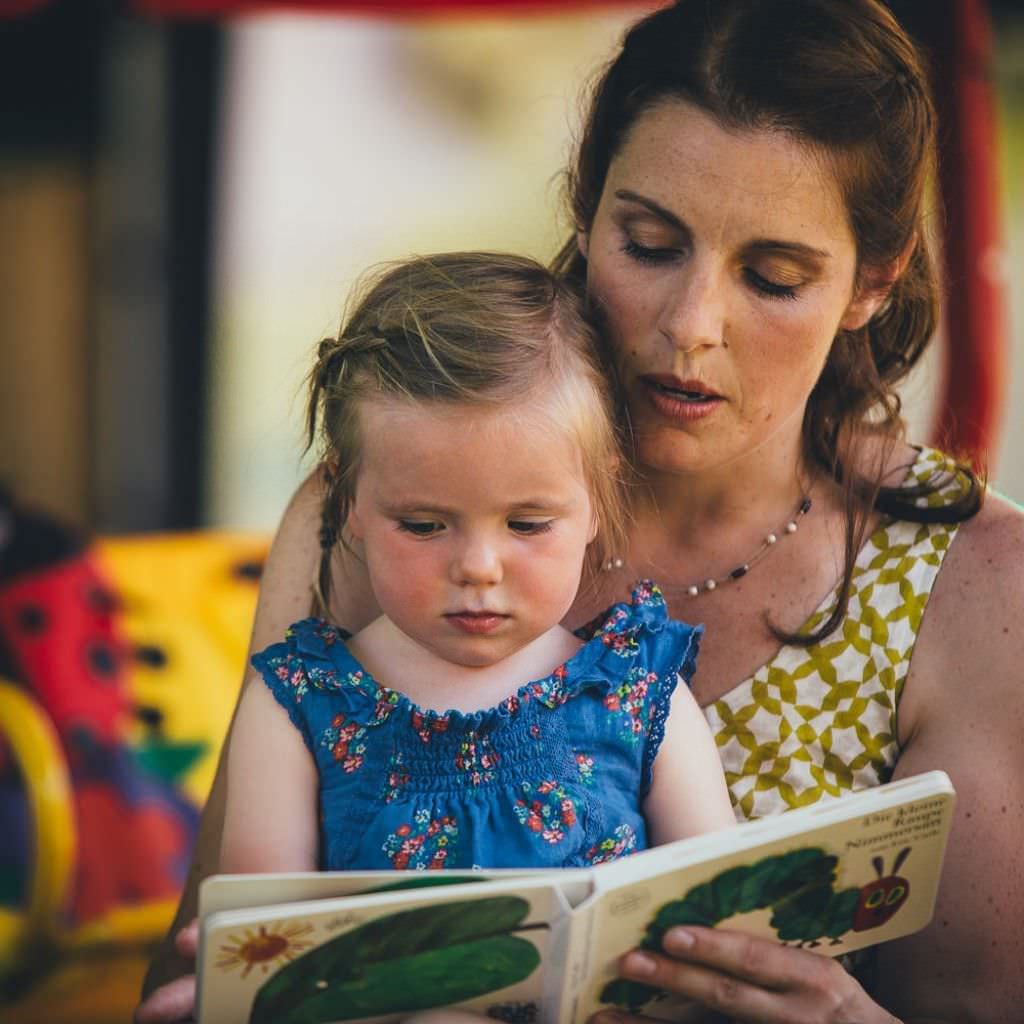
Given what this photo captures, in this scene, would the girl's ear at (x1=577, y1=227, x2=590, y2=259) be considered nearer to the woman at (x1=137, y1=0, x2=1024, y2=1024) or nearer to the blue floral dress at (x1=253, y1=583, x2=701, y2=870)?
the woman at (x1=137, y1=0, x2=1024, y2=1024)

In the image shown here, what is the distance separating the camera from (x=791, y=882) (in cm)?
142

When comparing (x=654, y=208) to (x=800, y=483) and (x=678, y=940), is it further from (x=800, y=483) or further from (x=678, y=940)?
(x=678, y=940)

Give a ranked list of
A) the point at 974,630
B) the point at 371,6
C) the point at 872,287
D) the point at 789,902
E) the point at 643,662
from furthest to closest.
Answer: the point at 371,6, the point at 872,287, the point at 974,630, the point at 643,662, the point at 789,902

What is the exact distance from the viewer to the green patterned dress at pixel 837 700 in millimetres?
1780

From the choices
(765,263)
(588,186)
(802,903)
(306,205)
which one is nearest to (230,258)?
(306,205)

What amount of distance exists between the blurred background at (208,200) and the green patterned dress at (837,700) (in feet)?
10.2

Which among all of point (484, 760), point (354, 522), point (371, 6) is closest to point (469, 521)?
point (354, 522)

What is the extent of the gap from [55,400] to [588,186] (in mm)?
3492

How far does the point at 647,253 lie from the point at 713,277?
0.34ft

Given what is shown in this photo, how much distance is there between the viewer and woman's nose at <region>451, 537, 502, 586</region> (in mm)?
1483

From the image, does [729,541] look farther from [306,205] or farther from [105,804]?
[306,205]

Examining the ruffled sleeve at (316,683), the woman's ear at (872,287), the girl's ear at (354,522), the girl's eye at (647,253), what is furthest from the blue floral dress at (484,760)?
the woman's ear at (872,287)

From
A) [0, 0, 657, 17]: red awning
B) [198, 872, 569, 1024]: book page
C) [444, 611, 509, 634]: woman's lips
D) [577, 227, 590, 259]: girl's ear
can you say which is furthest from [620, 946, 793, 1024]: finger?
[0, 0, 657, 17]: red awning

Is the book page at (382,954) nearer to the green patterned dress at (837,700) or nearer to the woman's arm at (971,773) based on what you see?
the woman's arm at (971,773)
